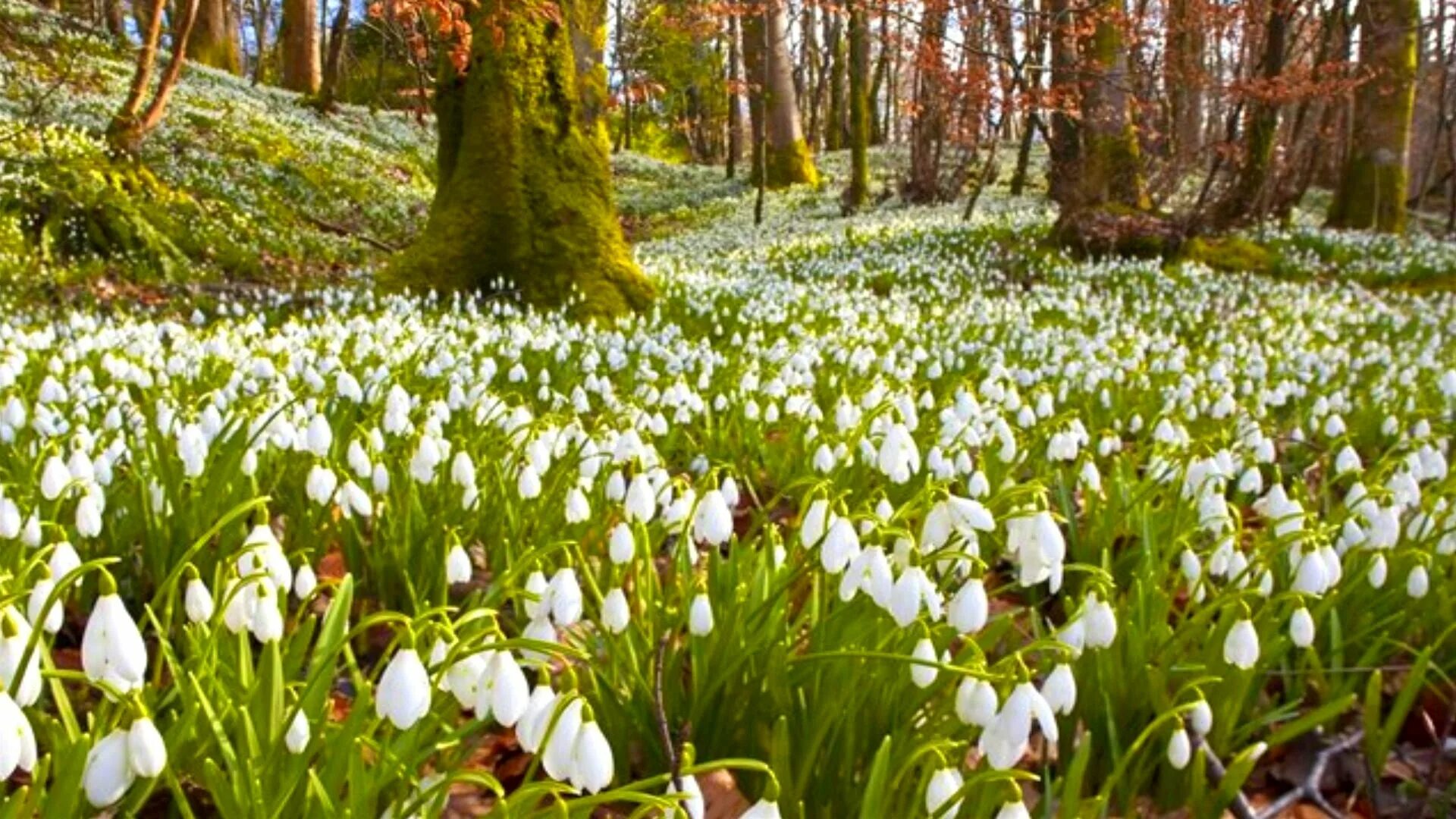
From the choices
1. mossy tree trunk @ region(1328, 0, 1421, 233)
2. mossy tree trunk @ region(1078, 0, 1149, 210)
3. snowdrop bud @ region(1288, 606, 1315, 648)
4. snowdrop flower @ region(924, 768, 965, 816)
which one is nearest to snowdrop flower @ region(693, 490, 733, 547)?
snowdrop flower @ region(924, 768, 965, 816)

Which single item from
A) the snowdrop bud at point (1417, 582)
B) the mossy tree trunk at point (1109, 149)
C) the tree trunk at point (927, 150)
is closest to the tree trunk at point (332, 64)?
the tree trunk at point (927, 150)

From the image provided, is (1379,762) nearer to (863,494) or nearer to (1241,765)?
(1241,765)

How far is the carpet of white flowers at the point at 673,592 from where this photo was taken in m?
1.52

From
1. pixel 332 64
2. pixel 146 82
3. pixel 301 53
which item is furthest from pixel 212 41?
pixel 146 82

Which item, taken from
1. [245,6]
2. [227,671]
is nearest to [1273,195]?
[227,671]

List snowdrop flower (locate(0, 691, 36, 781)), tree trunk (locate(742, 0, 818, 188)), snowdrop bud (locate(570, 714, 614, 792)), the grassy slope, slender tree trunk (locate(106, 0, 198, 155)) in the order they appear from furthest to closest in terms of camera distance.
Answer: tree trunk (locate(742, 0, 818, 188)) < slender tree trunk (locate(106, 0, 198, 155)) < the grassy slope < snowdrop bud (locate(570, 714, 614, 792)) < snowdrop flower (locate(0, 691, 36, 781))

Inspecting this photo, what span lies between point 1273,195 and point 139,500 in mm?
16635

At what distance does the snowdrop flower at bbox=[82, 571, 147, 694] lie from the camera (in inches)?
54.5

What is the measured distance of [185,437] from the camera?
2.43 m

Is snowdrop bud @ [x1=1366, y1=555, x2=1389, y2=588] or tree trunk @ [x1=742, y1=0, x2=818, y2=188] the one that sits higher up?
tree trunk @ [x1=742, y1=0, x2=818, y2=188]

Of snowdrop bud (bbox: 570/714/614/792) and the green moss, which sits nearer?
snowdrop bud (bbox: 570/714/614/792)

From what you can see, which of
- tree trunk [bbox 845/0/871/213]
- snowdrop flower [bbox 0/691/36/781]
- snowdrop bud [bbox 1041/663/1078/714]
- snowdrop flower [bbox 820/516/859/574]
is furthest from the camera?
tree trunk [bbox 845/0/871/213]

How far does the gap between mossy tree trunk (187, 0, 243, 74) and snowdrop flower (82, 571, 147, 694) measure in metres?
26.1

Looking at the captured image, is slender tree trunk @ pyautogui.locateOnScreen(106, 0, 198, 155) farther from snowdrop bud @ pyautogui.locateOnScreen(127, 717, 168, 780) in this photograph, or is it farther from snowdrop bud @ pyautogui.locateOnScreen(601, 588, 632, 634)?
snowdrop bud @ pyautogui.locateOnScreen(127, 717, 168, 780)
